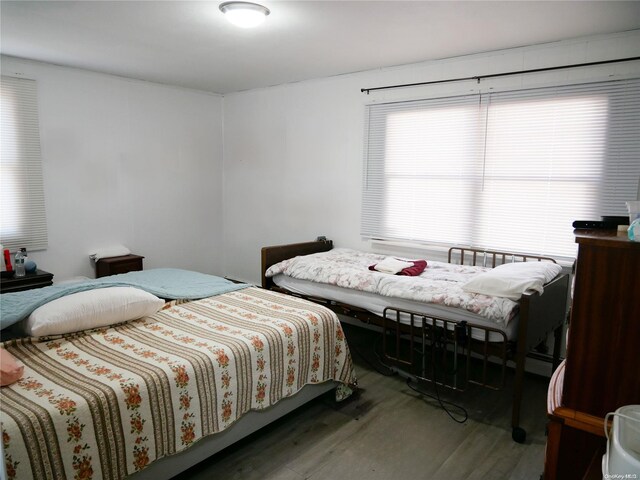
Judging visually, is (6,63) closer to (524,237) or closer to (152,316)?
(152,316)

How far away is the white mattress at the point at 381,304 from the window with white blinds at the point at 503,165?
0.98m

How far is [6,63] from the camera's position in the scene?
11.9 ft

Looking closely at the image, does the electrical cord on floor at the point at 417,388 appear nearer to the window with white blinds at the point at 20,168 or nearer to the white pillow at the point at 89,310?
the white pillow at the point at 89,310

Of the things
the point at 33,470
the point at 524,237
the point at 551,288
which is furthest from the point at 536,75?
the point at 33,470

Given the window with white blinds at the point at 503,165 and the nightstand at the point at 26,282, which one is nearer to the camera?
the window with white blinds at the point at 503,165

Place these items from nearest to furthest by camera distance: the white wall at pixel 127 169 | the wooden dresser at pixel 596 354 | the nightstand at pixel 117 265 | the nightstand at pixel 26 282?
the wooden dresser at pixel 596 354, the nightstand at pixel 26 282, the white wall at pixel 127 169, the nightstand at pixel 117 265

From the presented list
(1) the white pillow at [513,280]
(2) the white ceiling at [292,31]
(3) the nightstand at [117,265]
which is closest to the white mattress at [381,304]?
(1) the white pillow at [513,280]

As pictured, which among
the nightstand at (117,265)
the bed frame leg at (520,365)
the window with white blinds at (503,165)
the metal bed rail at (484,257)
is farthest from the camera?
the nightstand at (117,265)

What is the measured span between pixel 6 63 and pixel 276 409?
3.66 meters

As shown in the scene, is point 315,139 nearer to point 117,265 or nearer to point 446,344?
point 117,265

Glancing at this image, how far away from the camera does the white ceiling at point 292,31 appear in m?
2.49

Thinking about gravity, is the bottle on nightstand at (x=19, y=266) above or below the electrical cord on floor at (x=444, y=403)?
above

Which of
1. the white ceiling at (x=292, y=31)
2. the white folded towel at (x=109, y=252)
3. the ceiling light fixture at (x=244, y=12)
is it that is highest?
the white ceiling at (x=292, y=31)

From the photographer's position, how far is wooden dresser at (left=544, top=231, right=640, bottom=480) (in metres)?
1.27
